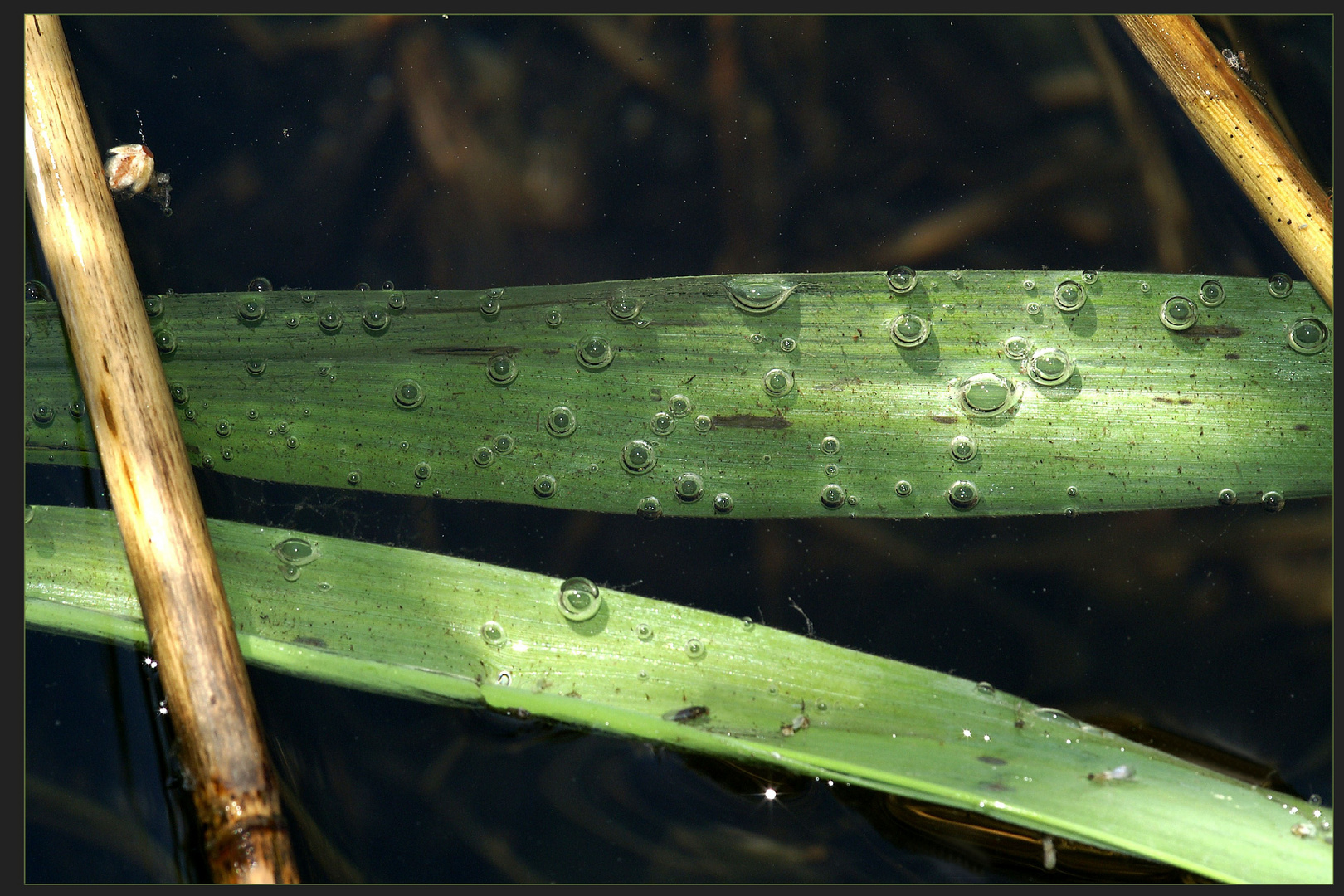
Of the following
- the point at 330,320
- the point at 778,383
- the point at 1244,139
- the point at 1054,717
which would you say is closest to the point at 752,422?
the point at 778,383

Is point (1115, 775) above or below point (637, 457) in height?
below

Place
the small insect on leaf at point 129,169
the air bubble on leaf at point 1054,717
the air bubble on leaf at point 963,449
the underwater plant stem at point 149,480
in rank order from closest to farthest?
the underwater plant stem at point 149,480
the air bubble on leaf at point 1054,717
the air bubble on leaf at point 963,449
the small insect on leaf at point 129,169

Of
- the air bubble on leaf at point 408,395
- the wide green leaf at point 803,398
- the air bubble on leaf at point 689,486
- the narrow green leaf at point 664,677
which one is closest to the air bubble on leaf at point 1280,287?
the wide green leaf at point 803,398

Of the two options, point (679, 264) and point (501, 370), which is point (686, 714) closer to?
point (501, 370)

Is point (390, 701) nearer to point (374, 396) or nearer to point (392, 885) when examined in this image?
point (392, 885)

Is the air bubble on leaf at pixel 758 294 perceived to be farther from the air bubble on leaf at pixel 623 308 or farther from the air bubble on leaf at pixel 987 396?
the air bubble on leaf at pixel 987 396
